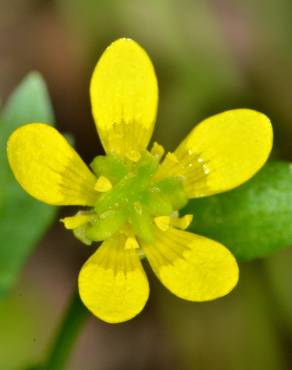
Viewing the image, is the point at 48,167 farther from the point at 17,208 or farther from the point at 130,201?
the point at 17,208

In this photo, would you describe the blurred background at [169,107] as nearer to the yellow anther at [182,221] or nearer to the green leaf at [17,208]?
the green leaf at [17,208]

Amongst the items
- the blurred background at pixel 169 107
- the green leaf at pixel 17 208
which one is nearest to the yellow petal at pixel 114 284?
the green leaf at pixel 17 208

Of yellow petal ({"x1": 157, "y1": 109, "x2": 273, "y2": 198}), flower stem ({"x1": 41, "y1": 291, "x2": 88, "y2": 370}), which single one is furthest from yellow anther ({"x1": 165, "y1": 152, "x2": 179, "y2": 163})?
flower stem ({"x1": 41, "y1": 291, "x2": 88, "y2": 370})

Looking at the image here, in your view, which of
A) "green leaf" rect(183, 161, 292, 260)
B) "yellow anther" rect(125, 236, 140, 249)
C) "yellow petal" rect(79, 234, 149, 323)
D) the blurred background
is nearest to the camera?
"yellow petal" rect(79, 234, 149, 323)

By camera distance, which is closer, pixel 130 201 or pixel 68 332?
pixel 130 201

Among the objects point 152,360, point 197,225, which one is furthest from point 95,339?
point 197,225

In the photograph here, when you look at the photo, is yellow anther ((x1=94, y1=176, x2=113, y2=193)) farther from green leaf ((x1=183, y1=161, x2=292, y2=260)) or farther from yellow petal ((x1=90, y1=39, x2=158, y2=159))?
green leaf ((x1=183, y1=161, x2=292, y2=260))

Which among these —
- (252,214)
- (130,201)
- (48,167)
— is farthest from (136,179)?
(252,214)
